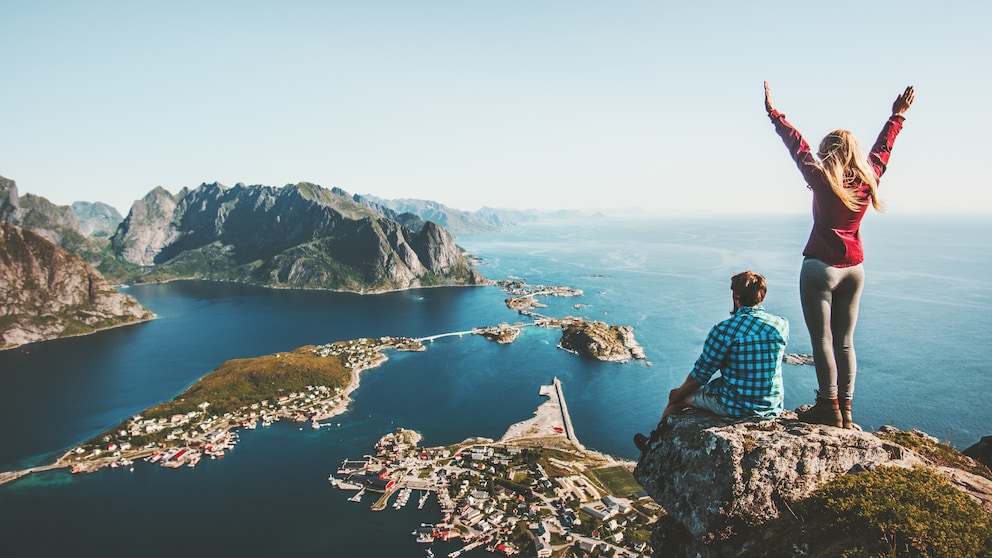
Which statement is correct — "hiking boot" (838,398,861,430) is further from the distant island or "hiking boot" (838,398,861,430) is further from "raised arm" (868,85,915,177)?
the distant island

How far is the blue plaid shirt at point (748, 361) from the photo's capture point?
5781 millimetres

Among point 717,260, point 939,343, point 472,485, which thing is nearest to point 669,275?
point 717,260

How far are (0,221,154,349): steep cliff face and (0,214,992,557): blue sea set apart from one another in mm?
7735

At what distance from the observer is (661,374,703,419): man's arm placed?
643cm

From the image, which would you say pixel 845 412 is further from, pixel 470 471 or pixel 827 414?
pixel 470 471

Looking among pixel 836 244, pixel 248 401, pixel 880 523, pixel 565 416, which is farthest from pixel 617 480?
pixel 248 401

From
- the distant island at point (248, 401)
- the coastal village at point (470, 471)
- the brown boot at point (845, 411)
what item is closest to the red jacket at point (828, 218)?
the brown boot at point (845, 411)

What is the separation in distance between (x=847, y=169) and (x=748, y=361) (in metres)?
2.70

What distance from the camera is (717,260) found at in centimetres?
19562

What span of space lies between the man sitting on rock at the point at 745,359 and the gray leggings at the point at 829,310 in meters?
0.38

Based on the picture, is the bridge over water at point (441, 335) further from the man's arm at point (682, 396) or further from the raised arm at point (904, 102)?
the raised arm at point (904, 102)

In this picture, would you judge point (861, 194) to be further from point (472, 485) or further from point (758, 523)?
point (472, 485)

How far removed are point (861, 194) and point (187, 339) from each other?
143511 millimetres

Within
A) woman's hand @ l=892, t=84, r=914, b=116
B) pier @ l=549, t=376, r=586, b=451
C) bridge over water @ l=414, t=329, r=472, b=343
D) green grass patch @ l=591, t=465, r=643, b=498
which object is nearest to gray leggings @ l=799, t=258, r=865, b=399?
woman's hand @ l=892, t=84, r=914, b=116
